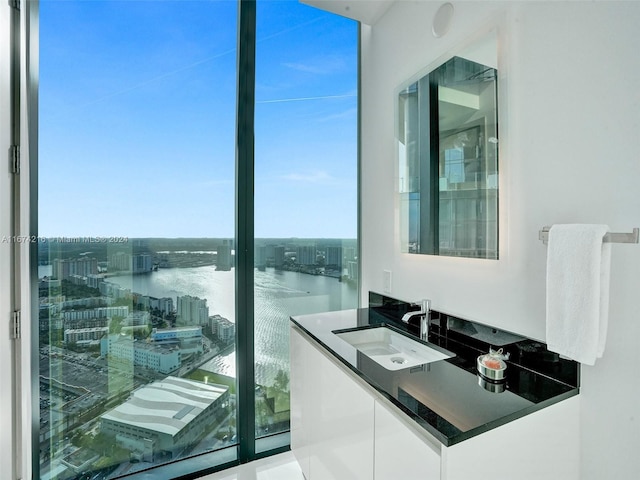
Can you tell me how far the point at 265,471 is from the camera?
1891mm

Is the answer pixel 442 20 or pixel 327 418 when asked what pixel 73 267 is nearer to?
pixel 327 418

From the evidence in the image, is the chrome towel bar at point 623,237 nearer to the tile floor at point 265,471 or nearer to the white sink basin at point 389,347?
the white sink basin at point 389,347

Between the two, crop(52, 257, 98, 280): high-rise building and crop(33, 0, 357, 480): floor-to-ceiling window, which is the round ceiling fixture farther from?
crop(52, 257, 98, 280): high-rise building

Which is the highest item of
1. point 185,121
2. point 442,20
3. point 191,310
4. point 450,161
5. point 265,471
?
point 442,20

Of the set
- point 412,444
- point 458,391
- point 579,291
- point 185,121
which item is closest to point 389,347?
point 458,391

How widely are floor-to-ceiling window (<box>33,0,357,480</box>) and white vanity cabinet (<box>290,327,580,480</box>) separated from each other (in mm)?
812

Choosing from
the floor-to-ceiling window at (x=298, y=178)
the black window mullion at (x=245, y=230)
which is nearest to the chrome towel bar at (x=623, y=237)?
the floor-to-ceiling window at (x=298, y=178)

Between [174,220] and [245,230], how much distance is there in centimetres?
40

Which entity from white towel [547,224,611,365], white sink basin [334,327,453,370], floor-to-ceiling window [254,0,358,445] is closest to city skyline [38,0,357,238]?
floor-to-ceiling window [254,0,358,445]

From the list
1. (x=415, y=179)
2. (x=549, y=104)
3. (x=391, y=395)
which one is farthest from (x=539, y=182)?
(x=391, y=395)

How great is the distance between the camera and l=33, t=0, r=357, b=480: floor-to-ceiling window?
5.12 feet

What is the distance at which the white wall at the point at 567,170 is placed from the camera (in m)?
0.86

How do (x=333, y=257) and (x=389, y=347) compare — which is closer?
(x=389, y=347)

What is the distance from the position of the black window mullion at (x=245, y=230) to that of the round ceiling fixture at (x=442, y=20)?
1.05m
